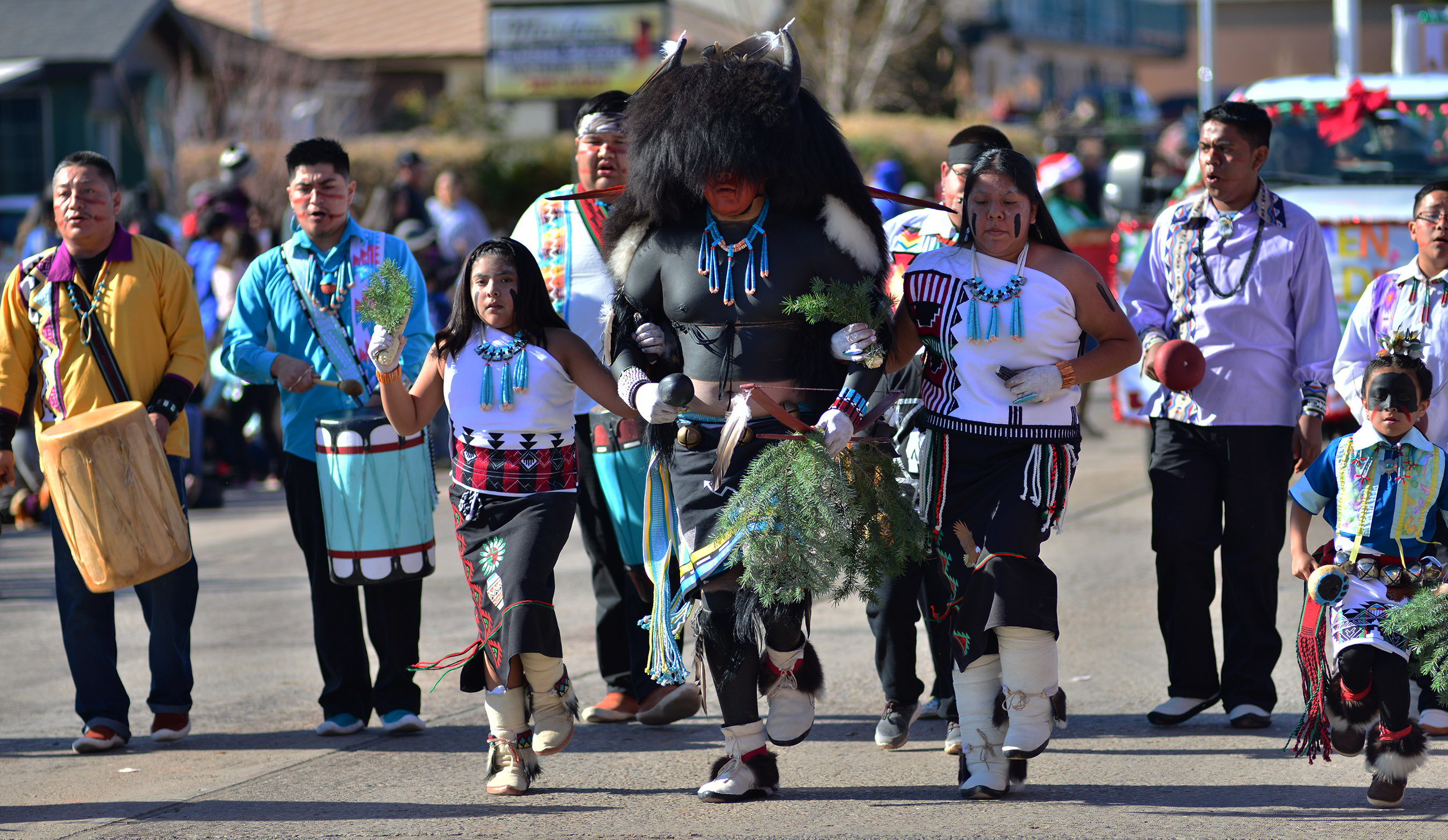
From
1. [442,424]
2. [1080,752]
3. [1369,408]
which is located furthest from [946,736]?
[442,424]

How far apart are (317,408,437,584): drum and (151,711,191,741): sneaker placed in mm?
779

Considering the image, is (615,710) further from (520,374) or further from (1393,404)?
(1393,404)

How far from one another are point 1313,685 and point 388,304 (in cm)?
294

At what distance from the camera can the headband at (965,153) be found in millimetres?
5801

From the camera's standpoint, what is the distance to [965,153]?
5859 mm

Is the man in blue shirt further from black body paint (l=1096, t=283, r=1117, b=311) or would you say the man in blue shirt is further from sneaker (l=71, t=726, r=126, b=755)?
black body paint (l=1096, t=283, r=1117, b=311)

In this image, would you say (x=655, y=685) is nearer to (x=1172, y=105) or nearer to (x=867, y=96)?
(x=867, y=96)

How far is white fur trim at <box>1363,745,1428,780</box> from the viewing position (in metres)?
4.53

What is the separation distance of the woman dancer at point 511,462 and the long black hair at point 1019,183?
1225 millimetres

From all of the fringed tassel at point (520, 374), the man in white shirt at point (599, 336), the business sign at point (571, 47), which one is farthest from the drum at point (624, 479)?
the business sign at point (571, 47)

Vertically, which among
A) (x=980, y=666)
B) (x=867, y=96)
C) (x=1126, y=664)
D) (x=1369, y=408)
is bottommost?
(x=1126, y=664)

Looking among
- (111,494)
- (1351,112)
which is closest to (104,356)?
(111,494)

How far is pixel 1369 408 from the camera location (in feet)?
15.6

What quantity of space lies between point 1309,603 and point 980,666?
0.98 m
